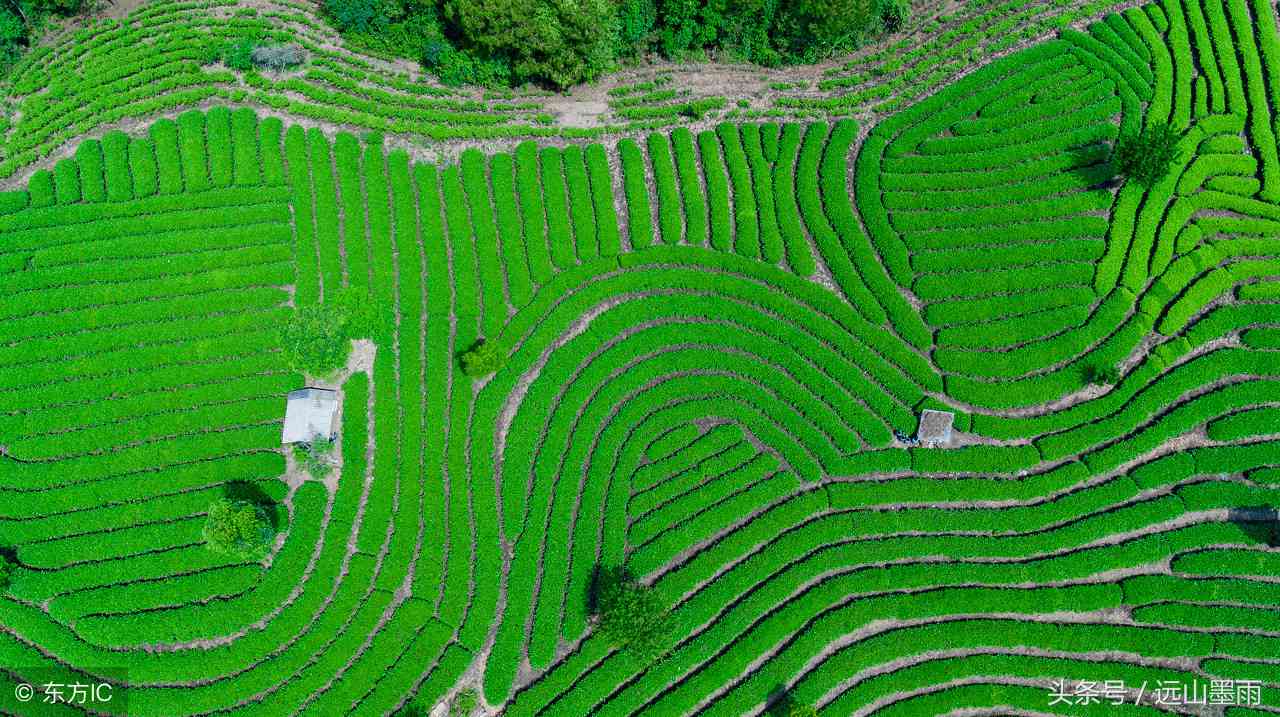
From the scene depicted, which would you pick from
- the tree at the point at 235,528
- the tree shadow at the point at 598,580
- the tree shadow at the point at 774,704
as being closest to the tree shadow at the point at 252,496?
the tree at the point at 235,528

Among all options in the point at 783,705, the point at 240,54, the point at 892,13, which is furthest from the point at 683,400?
the point at 240,54

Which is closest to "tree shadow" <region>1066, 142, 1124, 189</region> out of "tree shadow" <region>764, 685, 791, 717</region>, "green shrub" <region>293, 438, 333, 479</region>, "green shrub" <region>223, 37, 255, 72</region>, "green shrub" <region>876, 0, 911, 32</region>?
"green shrub" <region>876, 0, 911, 32</region>

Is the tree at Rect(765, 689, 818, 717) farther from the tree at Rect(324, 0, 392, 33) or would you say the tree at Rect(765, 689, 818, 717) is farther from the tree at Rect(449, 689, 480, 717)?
the tree at Rect(324, 0, 392, 33)

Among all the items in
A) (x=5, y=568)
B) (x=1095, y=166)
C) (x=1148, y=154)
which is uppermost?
(x=1095, y=166)

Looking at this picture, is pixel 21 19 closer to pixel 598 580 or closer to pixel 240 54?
pixel 240 54

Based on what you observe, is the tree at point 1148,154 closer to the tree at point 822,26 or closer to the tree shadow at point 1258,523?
the tree at point 822,26

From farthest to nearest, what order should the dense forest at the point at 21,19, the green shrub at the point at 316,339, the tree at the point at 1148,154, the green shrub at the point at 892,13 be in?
1. the green shrub at the point at 892,13
2. the dense forest at the point at 21,19
3. the tree at the point at 1148,154
4. the green shrub at the point at 316,339

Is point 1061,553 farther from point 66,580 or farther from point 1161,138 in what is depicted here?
point 66,580
